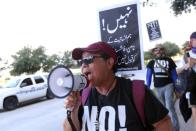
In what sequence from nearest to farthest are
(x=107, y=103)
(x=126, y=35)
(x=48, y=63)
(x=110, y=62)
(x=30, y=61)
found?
(x=107, y=103), (x=110, y=62), (x=126, y=35), (x=30, y=61), (x=48, y=63)

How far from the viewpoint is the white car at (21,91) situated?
19062mm

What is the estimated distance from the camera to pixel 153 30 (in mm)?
10016

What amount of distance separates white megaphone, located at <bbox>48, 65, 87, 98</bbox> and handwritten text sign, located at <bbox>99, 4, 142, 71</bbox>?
257cm

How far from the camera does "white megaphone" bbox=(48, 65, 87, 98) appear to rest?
2.61m

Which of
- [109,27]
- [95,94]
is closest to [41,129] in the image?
[109,27]

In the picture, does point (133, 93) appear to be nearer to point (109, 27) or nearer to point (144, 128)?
point (144, 128)

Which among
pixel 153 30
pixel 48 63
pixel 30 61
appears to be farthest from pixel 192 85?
pixel 48 63

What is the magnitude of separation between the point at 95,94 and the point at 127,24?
2.53m

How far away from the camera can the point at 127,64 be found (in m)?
5.34

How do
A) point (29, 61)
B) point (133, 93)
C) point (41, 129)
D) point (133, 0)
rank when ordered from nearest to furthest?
point (133, 93) → point (133, 0) → point (41, 129) → point (29, 61)

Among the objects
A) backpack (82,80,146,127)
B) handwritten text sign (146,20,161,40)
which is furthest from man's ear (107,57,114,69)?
handwritten text sign (146,20,161,40)

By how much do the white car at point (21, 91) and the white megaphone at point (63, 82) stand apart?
16615 millimetres

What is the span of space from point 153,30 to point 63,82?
298 inches

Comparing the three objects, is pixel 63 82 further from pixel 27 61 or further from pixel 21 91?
pixel 27 61
